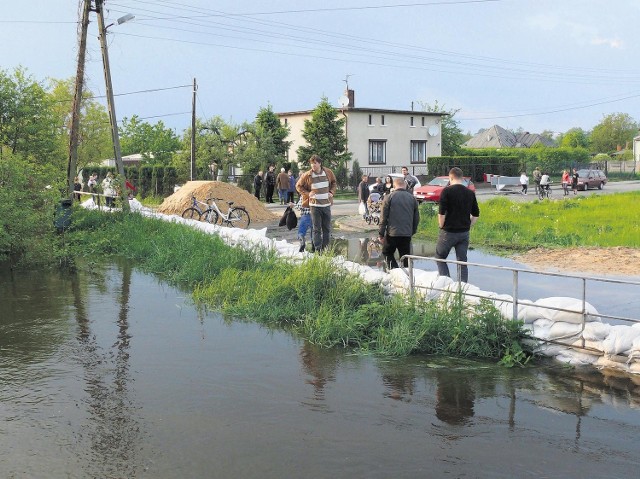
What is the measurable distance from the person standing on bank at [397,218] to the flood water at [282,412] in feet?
8.96

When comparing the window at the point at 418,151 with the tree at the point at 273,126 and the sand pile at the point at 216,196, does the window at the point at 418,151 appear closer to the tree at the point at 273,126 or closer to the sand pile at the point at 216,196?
the tree at the point at 273,126

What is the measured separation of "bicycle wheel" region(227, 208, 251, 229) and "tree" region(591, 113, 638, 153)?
111 meters

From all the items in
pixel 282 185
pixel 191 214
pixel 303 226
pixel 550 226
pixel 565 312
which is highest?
pixel 282 185

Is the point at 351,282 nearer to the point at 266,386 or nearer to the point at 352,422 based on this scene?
the point at 266,386

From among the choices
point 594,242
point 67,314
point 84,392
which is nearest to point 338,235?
point 594,242

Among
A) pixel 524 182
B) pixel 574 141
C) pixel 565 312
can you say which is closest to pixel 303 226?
pixel 565 312

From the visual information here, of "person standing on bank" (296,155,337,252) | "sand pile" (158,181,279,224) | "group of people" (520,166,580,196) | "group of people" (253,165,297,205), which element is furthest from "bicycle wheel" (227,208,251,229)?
"group of people" (520,166,580,196)

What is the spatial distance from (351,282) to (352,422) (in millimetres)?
3448

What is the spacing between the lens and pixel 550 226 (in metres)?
19.6

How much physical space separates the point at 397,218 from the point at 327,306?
238cm

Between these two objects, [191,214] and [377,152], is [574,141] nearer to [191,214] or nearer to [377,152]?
[377,152]

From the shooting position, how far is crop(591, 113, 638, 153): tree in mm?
120000

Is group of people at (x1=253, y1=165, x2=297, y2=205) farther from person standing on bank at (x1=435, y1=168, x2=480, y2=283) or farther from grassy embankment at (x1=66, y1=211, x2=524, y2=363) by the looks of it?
person standing on bank at (x1=435, y1=168, x2=480, y2=283)

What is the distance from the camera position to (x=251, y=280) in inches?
404
